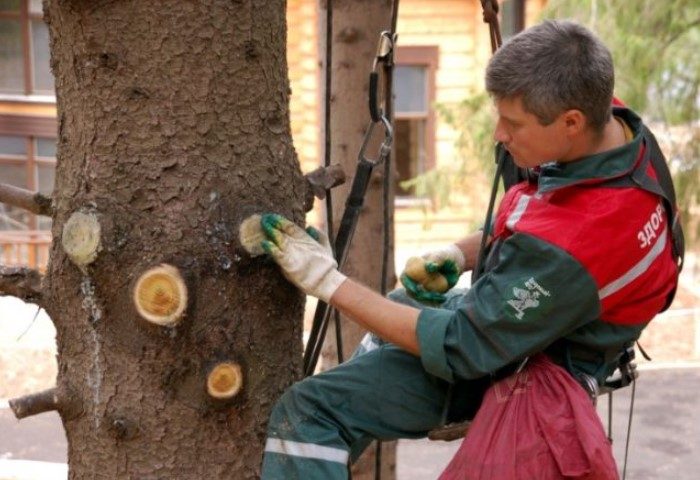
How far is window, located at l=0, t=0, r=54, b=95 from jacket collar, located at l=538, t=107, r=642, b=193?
11.5 metres

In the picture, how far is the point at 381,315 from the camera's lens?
186cm

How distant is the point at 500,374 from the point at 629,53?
16.3 ft

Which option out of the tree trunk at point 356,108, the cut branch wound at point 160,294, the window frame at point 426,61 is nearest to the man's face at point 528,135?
the cut branch wound at point 160,294

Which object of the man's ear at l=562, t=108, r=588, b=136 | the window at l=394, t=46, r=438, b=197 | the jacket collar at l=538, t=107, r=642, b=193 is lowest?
the window at l=394, t=46, r=438, b=197

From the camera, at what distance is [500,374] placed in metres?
1.91

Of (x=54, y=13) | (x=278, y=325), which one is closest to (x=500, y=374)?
(x=278, y=325)

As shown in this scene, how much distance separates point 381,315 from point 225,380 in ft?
0.97

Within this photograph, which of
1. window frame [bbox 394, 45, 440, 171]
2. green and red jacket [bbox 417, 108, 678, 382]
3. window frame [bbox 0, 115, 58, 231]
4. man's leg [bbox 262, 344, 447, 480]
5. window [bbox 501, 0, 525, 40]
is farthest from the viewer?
window frame [bbox 0, 115, 58, 231]

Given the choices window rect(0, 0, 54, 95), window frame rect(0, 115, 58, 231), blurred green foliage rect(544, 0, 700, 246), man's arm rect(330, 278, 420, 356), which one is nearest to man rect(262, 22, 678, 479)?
man's arm rect(330, 278, 420, 356)

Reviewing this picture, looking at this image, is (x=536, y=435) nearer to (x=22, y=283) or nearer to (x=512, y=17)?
(x=22, y=283)

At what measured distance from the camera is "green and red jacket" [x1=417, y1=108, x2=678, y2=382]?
5.80 ft

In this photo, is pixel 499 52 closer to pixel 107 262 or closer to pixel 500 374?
pixel 500 374

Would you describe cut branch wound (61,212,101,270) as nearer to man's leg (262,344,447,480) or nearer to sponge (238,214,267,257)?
sponge (238,214,267,257)

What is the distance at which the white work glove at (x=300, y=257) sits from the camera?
71.5 inches
